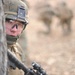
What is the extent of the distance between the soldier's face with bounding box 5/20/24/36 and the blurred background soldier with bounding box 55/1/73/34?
→ 1648 centimetres

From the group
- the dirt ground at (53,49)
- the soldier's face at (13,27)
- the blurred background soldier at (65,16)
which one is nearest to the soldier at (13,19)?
the soldier's face at (13,27)

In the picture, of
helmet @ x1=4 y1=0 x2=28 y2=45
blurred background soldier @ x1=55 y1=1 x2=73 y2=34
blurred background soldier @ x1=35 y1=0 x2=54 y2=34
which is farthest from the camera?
blurred background soldier @ x1=35 y1=0 x2=54 y2=34

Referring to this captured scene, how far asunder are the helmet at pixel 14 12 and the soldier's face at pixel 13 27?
53mm

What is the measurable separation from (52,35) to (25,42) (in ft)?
34.3

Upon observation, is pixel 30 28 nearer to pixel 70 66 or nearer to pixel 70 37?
pixel 70 37

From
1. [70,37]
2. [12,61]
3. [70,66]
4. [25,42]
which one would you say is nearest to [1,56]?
[12,61]

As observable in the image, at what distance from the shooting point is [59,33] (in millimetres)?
24016

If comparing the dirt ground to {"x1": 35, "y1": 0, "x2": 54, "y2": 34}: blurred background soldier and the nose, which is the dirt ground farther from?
the nose

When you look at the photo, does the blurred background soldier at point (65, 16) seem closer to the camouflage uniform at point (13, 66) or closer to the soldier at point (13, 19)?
the camouflage uniform at point (13, 66)

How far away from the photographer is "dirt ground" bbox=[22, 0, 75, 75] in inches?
444

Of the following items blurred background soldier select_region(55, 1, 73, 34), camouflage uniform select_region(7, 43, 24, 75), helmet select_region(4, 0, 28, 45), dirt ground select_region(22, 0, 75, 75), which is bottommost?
camouflage uniform select_region(7, 43, 24, 75)

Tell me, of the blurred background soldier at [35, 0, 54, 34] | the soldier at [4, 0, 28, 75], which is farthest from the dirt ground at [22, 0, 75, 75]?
the soldier at [4, 0, 28, 75]

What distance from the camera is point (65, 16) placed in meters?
22.6

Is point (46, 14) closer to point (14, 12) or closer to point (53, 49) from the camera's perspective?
point (53, 49)
